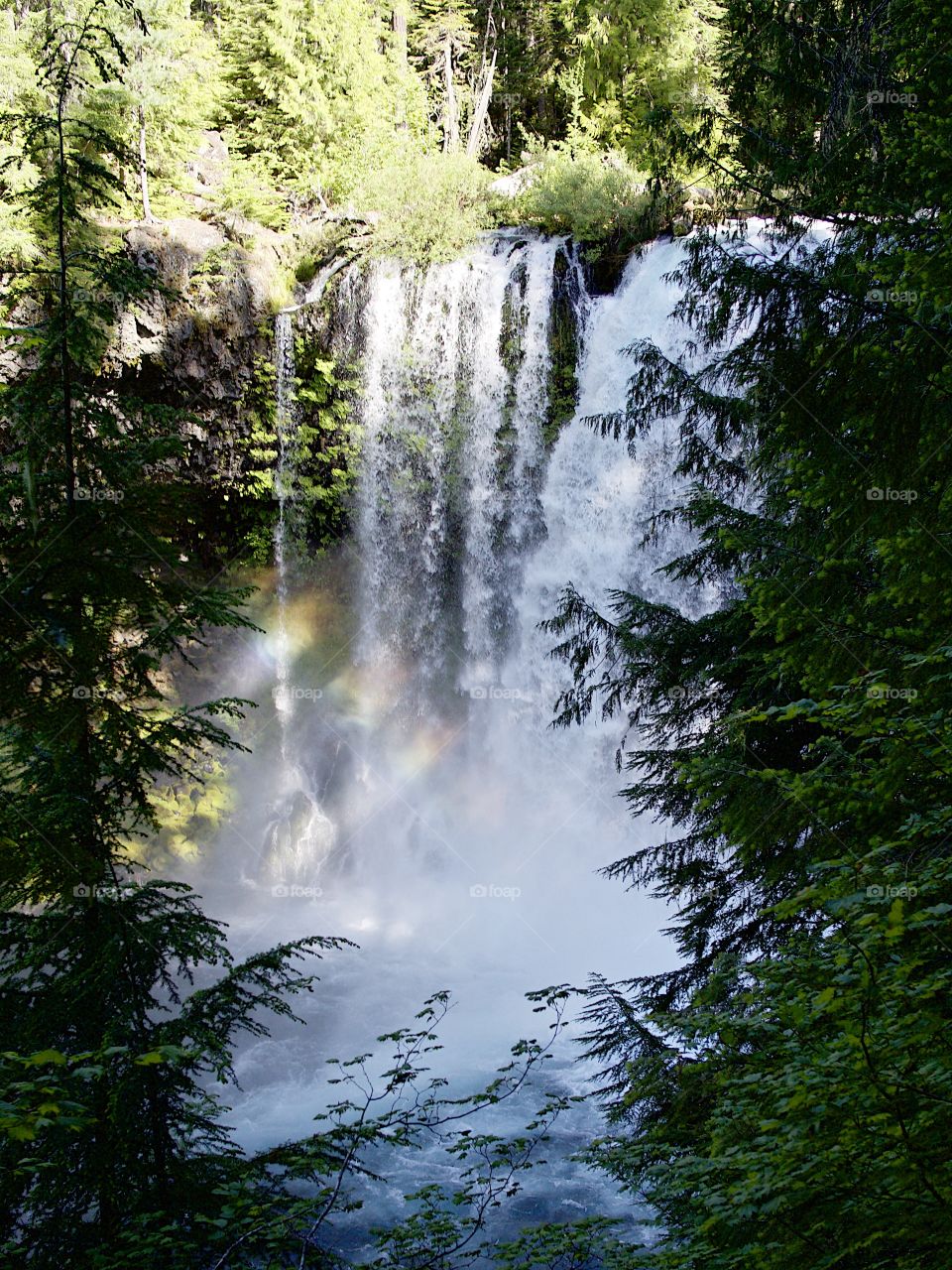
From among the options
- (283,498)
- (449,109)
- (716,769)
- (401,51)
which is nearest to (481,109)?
(449,109)

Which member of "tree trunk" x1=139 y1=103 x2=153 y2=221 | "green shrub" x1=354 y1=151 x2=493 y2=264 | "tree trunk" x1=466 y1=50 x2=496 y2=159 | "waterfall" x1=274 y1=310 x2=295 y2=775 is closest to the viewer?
"green shrub" x1=354 y1=151 x2=493 y2=264

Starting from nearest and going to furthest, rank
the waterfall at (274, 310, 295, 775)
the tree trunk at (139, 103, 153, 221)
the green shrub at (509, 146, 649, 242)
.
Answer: the green shrub at (509, 146, 649, 242)
the waterfall at (274, 310, 295, 775)
the tree trunk at (139, 103, 153, 221)

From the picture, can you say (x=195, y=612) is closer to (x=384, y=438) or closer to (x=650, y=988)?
(x=650, y=988)

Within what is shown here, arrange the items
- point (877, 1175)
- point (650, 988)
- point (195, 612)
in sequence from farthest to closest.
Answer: point (650, 988) < point (195, 612) < point (877, 1175)

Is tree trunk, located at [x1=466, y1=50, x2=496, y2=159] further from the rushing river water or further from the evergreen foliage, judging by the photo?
the evergreen foliage

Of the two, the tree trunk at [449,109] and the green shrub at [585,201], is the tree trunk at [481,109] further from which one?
the green shrub at [585,201]

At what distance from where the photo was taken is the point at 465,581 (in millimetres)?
14258

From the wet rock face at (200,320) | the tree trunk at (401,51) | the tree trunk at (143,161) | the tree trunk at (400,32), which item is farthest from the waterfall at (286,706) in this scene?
the tree trunk at (400,32)

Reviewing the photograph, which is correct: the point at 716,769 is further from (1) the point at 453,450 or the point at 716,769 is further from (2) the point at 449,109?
(2) the point at 449,109

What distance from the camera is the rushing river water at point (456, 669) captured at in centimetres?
1227

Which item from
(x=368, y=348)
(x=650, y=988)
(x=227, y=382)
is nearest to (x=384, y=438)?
(x=368, y=348)

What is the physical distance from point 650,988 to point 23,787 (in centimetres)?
441

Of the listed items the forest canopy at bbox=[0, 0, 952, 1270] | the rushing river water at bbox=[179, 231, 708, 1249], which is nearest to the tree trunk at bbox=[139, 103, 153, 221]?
the rushing river water at bbox=[179, 231, 708, 1249]

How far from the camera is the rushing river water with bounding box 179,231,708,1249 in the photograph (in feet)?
40.3
